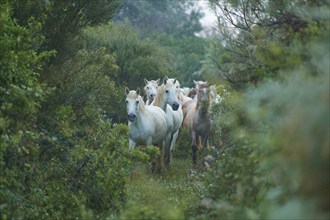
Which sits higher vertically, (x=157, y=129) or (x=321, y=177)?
(x=157, y=129)

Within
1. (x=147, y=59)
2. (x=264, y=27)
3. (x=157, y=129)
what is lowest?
(x=264, y=27)

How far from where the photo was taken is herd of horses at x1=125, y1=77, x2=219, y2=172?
14688 mm

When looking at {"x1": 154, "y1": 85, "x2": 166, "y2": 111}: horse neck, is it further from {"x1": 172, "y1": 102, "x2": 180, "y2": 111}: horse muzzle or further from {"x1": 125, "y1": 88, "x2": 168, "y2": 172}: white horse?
{"x1": 125, "y1": 88, "x2": 168, "y2": 172}: white horse

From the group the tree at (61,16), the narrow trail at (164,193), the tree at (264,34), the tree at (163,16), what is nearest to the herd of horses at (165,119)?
the narrow trail at (164,193)

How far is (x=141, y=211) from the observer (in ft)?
18.3

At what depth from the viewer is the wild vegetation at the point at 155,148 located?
14.0 ft

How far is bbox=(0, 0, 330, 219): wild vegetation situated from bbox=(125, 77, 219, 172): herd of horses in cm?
80

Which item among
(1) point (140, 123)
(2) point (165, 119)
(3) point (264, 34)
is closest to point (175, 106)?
(2) point (165, 119)

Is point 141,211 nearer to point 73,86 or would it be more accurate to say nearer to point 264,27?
point 264,27

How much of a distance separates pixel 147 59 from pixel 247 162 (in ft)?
72.4

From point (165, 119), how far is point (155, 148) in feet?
26.5

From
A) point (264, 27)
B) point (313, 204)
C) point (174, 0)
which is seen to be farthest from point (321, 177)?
point (174, 0)

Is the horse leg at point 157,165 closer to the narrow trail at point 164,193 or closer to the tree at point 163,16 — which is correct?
the narrow trail at point 164,193

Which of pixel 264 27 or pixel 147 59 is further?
pixel 147 59
